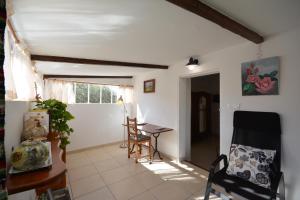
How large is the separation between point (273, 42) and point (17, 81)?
3.00 meters

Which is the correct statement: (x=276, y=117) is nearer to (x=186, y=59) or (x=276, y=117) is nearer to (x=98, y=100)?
(x=186, y=59)

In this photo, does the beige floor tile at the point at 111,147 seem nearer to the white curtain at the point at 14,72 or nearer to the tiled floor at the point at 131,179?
the tiled floor at the point at 131,179

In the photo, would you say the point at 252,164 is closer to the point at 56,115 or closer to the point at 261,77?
the point at 261,77

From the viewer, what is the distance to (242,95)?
Result: 2.14 m

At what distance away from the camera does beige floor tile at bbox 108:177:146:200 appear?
7.16 ft

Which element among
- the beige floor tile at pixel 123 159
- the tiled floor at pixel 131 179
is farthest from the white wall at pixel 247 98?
the beige floor tile at pixel 123 159

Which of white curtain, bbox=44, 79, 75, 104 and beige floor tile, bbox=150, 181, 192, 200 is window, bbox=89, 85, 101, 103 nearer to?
white curtain, bbox=44, 79, 75, 104

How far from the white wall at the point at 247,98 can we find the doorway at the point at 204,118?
124cm

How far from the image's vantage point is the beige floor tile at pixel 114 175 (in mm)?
2570

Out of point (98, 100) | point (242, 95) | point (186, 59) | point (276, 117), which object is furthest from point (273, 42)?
point (98, 100)

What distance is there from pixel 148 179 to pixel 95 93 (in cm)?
286

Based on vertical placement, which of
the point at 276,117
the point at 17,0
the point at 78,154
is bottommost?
the point at 78,154

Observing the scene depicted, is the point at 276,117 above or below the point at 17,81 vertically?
below

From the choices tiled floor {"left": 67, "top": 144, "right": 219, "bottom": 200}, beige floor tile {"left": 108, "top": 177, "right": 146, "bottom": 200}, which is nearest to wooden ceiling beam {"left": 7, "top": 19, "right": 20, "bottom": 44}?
tiled floor {"left": 67, "top": 144, "right": 219, "bottom": 200}
